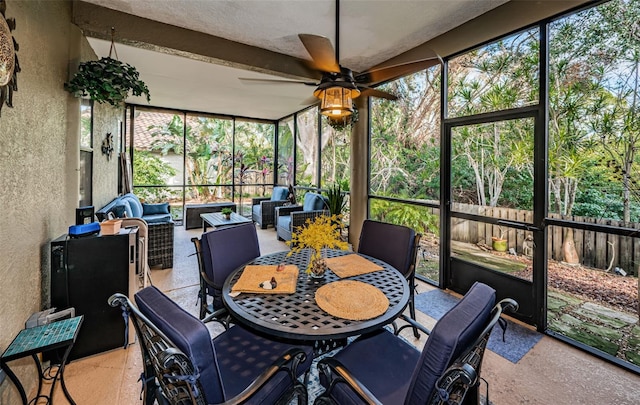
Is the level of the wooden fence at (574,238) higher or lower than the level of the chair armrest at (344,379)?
→ higher

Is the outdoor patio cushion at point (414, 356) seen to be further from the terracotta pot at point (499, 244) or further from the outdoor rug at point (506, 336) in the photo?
the terracotta pot at point (499, 244)

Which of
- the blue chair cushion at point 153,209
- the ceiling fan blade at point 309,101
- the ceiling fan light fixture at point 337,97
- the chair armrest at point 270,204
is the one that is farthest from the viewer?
the chair armrest at point 270,204

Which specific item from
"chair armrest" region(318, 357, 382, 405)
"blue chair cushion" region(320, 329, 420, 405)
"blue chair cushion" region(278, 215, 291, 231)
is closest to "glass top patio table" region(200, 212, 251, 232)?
"blue chair cushion" region(278, 215, 291, 231)

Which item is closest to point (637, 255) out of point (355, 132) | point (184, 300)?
point (355, 132)

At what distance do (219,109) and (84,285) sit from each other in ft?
19.2

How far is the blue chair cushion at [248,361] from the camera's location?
123cm

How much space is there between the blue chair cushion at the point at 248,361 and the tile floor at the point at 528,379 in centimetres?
79

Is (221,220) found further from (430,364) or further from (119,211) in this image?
(430,364)

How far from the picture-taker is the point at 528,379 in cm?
198

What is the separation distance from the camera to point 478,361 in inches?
43.3

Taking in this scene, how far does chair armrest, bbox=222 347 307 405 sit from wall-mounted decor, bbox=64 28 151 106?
108 inches

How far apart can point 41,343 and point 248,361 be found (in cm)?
115

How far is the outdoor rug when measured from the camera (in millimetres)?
2285

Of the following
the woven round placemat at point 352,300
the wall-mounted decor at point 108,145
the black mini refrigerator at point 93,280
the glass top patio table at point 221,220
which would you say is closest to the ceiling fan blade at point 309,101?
the glass top patio table at point 221,220
